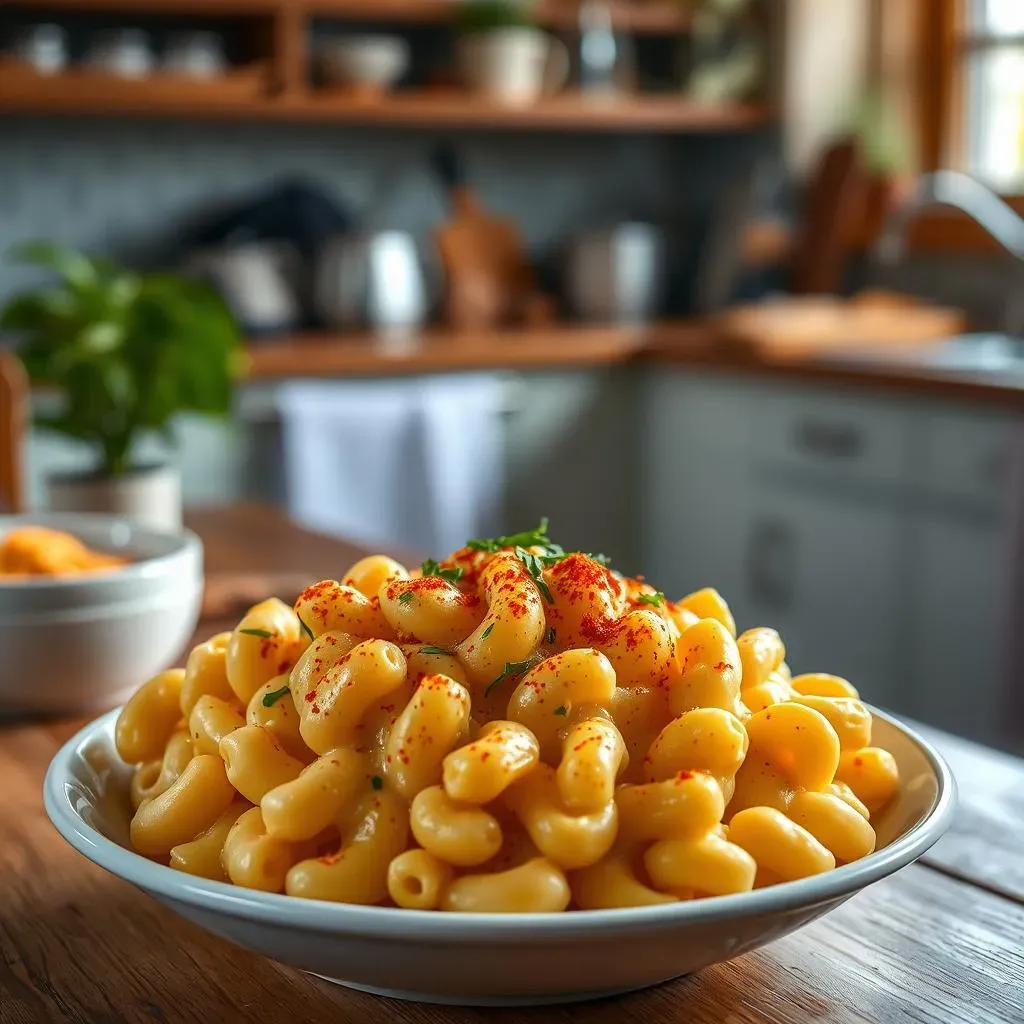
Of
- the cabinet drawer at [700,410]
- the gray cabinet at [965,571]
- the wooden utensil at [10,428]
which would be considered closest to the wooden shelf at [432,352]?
the cabinet drawer at [700,410]

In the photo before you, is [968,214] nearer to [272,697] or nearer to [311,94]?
[311,94]

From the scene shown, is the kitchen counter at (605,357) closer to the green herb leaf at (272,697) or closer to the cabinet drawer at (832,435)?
the cabinet drawer at (832,435)

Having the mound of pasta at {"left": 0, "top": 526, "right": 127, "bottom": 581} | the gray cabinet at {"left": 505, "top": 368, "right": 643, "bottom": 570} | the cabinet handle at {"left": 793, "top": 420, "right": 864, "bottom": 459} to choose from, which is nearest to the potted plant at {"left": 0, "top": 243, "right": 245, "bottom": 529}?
the mound of pasta at {"left": 0, "top": 526, "right": 127, "bottom": 581}

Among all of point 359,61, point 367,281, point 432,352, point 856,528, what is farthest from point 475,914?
point 359,61

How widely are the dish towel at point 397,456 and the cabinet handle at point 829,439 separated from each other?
2.24ft

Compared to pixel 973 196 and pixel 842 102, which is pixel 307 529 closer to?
pixel 973 196

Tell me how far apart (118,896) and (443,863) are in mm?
262

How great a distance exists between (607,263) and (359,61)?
782mm

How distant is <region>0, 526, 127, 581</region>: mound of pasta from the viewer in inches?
40.9

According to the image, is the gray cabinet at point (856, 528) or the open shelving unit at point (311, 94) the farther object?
the open shelving unit at point (311, 94)

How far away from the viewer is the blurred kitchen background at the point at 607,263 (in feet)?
9.43

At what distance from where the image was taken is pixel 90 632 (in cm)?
101

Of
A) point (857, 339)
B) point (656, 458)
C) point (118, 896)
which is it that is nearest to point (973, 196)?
point (857, 339)

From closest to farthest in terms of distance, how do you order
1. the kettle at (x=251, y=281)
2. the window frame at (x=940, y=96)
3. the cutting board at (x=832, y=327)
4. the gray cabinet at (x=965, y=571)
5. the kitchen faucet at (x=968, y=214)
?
1. the gray cabinet at (x=965, y=571)
2. the kitchen faucet at (x=968, y=214)
3. the cutting board at (x=832, y=327)
4. the kettle at (x=251, y=281)
5. the window frame at (x=940, y=96)
